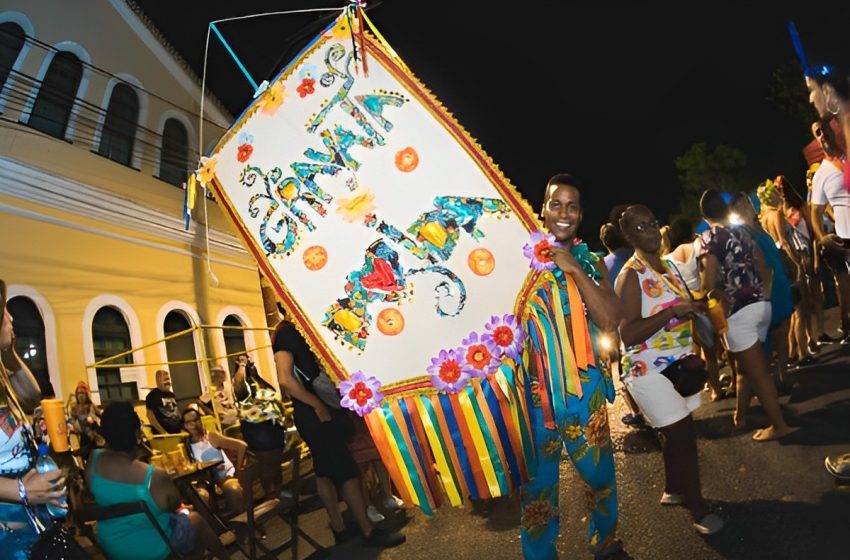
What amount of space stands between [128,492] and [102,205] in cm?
635

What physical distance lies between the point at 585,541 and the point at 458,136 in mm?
2428

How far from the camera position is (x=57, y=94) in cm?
797

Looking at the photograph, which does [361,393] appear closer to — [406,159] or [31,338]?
[406,159]

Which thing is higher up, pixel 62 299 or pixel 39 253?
pixel 39 253

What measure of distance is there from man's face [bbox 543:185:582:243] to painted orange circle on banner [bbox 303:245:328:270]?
99 cm

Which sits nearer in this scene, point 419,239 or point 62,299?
point 419,239

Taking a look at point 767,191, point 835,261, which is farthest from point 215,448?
point 835,261

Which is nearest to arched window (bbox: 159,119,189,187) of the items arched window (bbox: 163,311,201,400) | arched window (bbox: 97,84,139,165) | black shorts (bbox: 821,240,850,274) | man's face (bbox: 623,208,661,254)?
arched window (bbox: 97,84,139,165)

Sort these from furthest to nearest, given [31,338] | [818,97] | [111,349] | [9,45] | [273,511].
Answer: [111,349], [9,45], [31,338], [273,511], [818,97]

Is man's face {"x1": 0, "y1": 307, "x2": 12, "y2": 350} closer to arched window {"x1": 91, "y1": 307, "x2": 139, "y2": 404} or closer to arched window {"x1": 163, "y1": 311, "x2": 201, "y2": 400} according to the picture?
arched window {"x1": 91, "y1": 307, "x2": 139, "y2": 404}

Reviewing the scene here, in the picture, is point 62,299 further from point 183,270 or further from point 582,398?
point 582,398

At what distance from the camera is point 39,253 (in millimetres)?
7305

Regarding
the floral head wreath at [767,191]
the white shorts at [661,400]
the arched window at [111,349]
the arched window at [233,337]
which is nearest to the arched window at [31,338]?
the arched window at [111,349]

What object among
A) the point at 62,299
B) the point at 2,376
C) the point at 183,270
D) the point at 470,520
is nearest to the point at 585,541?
the point at 470,520
